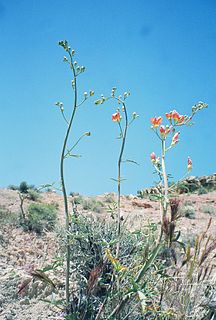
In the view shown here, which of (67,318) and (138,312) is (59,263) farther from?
(138,312)

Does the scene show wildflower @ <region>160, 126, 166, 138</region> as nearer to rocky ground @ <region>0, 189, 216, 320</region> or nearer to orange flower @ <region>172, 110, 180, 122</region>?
orange flower @ <region>172, 110, 180, 122</region>

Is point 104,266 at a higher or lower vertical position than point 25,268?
lower

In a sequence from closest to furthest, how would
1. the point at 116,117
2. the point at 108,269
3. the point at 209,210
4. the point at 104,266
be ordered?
the point at 104,266 < the point at 108,269 < the point at 116,117 < the point at 209,210

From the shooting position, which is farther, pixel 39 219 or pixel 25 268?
pixel 39 219

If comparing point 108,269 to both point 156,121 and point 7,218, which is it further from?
point 7,218

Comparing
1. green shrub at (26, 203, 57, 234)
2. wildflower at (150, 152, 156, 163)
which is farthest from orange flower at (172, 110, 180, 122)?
green shrub at (26, 203, 57, 234)

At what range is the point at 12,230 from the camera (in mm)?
11148

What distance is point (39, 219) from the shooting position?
12.6m

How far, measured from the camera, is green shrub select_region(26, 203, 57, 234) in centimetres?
1177

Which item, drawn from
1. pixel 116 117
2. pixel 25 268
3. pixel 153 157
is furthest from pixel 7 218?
pixel 153 157

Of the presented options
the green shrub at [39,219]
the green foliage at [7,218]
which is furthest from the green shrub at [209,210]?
the green foliage at [7,218]

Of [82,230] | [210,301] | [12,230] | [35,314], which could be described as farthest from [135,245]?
[12,230]

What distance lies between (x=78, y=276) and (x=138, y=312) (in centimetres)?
65

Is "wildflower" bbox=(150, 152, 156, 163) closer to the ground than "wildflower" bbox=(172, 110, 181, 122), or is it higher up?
closer to the ground
